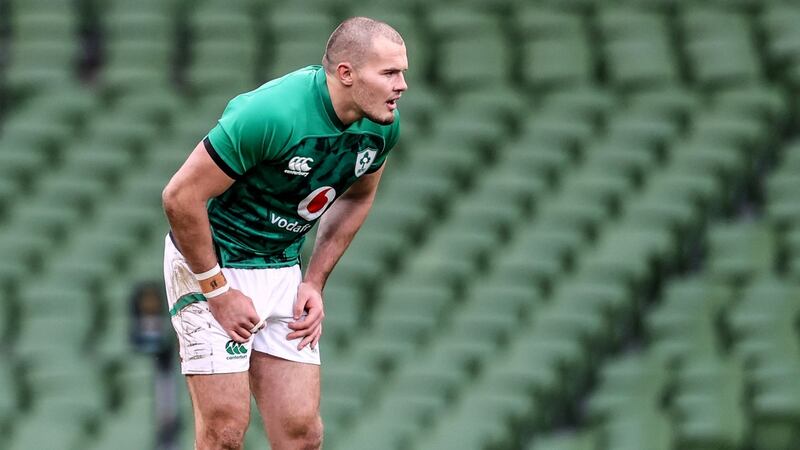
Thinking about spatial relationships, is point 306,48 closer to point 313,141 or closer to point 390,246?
point 390,246

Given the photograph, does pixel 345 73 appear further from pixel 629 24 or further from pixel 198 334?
pixel 629 24

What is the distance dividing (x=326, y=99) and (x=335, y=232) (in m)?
0.65

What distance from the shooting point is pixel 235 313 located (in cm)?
440

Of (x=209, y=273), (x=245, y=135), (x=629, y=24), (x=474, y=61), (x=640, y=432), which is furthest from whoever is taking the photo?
(x=474, y=61)

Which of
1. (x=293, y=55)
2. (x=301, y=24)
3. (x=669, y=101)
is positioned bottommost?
(x=669, y=101)

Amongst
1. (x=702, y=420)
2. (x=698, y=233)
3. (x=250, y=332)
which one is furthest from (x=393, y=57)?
(x=698, y=233)

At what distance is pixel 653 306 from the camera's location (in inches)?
348

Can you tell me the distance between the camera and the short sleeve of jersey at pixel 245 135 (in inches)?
162

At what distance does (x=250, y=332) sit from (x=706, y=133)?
5.62 m

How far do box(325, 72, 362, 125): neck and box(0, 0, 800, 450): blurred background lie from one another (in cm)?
243

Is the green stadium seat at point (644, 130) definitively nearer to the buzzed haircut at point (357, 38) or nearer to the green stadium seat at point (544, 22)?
the green stadium seat at point (544, 22)

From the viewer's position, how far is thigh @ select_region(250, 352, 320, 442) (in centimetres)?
455

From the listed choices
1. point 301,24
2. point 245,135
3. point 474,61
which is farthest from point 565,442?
point 245,135

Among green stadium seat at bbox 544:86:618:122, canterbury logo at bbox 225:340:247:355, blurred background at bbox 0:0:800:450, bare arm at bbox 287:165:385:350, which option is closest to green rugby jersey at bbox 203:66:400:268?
bare arm at bbox 287:165:385:350
